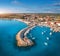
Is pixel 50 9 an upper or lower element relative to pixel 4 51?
upper

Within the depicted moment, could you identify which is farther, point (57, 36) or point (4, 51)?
point (57, 36)

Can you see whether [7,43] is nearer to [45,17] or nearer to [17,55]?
[17,55]

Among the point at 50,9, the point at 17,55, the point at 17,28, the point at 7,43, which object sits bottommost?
the point at 17,55

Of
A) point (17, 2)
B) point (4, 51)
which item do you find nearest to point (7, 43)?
point (4, 51)

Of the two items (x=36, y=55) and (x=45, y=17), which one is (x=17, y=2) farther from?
(x=36, y=55)

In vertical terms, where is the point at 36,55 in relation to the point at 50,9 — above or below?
below

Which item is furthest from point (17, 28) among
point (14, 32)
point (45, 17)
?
point (45, 17)
